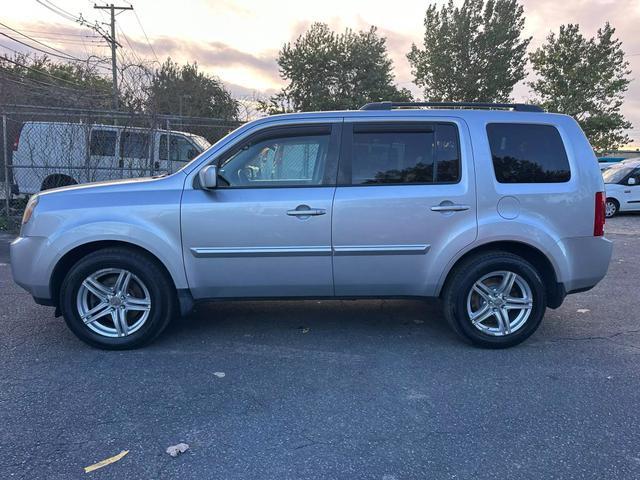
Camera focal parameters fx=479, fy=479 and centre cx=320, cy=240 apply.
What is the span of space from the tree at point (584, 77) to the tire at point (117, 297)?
2859 cm

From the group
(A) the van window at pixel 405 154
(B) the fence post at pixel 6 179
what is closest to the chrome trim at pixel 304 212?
(A) the van window at pixel 405 154

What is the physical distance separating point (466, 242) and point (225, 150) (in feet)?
6.85

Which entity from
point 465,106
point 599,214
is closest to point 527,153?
point 465,106

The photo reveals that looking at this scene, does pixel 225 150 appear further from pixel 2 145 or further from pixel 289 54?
pixel 289 54

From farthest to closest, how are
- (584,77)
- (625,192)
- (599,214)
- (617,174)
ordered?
(584,77), (617,174), (625,192), (599,214)

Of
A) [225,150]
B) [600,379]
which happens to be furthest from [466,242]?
[225,150]

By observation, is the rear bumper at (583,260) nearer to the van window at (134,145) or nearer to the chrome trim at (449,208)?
the chrome trim at (449,208)

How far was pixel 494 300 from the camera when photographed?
3986 millimetres

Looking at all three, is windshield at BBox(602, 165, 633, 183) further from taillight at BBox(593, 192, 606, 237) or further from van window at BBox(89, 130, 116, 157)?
van window at BBox(89, 130, 116, 157)

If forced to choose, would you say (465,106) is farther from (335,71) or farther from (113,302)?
(335,71)

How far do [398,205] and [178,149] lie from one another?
680cm

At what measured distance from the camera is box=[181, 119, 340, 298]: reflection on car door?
149 inches

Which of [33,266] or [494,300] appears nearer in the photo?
[33,266]

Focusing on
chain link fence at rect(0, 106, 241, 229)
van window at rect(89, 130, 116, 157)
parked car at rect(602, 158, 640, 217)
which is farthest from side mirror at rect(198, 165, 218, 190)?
parked car at rect(602, 158, 640, 217)
